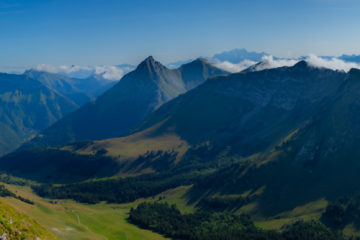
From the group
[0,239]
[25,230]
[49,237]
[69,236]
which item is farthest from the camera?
[69,236]

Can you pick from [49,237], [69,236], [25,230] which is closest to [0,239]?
[25,230]

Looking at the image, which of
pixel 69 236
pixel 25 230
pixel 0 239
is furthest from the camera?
pixel 69 236

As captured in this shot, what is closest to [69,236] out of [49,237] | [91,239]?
[91,239]

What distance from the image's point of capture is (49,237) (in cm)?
5959

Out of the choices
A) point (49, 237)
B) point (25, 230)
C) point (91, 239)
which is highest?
point (25, 230)

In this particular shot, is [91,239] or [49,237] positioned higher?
[49,237]

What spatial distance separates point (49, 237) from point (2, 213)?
9.20 m

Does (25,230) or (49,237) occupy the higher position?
(25,230)

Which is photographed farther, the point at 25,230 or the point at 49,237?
the point at 49,237

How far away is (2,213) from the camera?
55.4m

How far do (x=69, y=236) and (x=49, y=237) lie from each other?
150 m

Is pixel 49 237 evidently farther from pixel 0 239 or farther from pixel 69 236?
pixel 69 236

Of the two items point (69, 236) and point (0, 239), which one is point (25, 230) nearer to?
point (0, 239)

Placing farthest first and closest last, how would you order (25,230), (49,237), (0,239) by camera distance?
(49,237)
(25,230)
(0,239)
